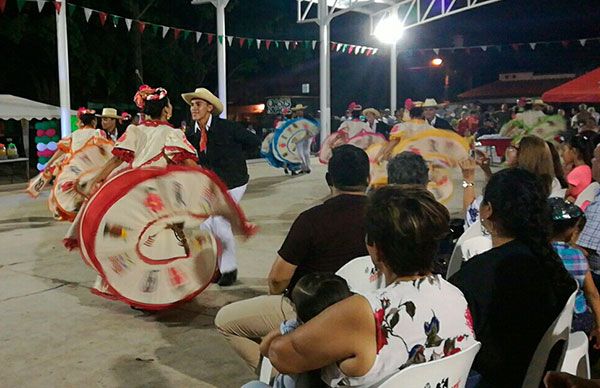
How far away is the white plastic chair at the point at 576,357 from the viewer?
2.59 metres

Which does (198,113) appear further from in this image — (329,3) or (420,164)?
(329,3)

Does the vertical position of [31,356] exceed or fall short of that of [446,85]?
it falls short

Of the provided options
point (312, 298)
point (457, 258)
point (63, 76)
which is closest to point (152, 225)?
point (457, 258)

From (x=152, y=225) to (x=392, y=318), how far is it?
115 inches

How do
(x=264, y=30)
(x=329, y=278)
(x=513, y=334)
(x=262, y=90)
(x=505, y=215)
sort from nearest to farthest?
(x=329, y=278) < (x=513, y=334) < (x=505, y=215) < (x=264, y=30) < (x=262, y=90)

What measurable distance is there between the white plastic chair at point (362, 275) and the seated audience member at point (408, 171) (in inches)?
56.2

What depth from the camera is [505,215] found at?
271 centimetres

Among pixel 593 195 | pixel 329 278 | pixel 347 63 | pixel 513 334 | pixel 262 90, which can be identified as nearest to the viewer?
pixel 329 278

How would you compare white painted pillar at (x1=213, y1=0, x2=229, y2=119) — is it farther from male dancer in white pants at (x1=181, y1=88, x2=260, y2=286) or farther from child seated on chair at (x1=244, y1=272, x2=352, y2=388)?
child seated on chair at (x1=244, y1=272, x2=352, y2=388)

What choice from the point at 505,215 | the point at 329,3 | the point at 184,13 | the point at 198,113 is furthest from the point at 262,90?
the point at 505,215

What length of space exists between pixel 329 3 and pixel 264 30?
770 centimetres

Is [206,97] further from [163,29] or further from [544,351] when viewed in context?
[163,29]

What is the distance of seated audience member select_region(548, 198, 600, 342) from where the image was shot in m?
3.21

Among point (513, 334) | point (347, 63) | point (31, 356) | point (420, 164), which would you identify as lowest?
point (31, 356)
